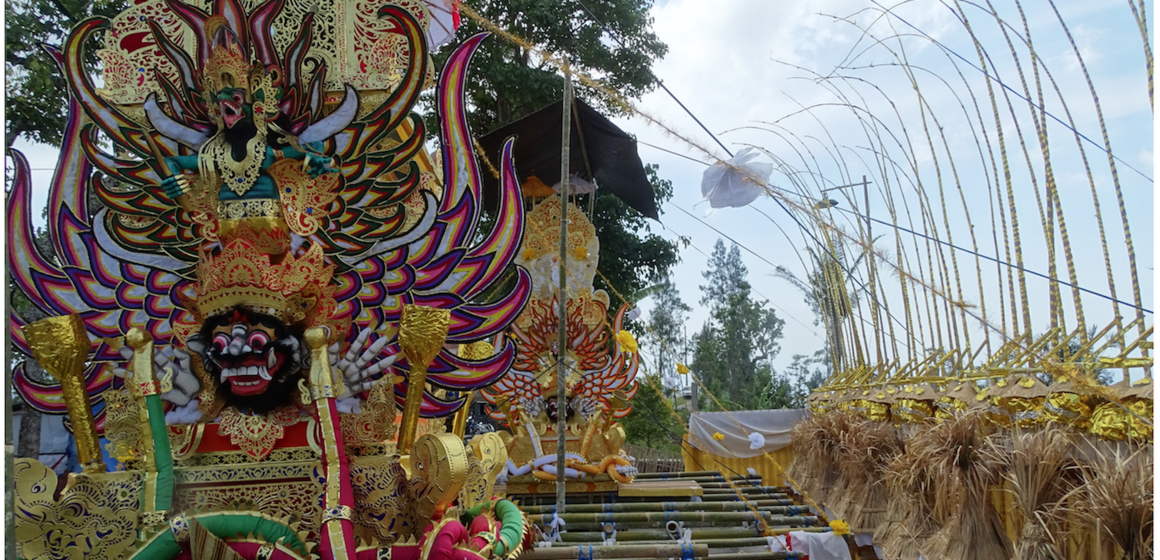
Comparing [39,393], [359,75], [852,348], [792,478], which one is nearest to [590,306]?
[792,478]

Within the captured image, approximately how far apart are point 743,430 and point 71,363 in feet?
26.3

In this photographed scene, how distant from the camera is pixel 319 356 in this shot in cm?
326

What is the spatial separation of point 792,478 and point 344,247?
5.78 metres

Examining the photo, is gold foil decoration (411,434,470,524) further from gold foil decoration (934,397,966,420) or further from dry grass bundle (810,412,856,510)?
dry grass bundle (810,412,856,510)

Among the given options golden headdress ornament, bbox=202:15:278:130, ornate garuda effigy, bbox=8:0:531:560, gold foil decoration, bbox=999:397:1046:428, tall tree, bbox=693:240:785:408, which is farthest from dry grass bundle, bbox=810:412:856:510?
tall tree, bbox=693:240:785:408

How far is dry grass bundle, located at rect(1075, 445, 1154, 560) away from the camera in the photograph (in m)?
2.89

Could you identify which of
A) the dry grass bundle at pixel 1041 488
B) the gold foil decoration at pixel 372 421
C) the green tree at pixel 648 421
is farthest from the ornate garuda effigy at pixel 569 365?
the green tree at pixel 648 421

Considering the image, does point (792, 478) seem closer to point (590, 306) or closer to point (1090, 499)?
point (590, 306)

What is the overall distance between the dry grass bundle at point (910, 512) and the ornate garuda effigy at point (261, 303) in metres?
2.31

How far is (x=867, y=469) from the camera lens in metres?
5.86

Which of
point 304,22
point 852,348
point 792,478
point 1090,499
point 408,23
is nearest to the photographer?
point 1090,499

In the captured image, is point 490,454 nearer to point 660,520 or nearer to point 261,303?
point 261,303

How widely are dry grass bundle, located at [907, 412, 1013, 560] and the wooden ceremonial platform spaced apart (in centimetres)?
95

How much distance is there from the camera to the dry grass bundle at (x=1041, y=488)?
11.1 feet
